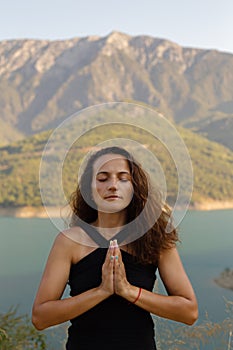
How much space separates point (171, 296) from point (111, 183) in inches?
12.0

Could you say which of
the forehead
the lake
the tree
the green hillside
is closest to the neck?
the forehead

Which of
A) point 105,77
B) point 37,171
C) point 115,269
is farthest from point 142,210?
point 105,77

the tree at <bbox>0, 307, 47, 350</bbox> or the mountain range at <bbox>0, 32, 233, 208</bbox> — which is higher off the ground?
the mountain range at <bbox>0, 32, 233, 208</bbox>

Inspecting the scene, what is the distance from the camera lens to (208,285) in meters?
24.5

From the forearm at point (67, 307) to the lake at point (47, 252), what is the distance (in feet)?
57.2

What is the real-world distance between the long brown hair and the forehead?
0.04 feet

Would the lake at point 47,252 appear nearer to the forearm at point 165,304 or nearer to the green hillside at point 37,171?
the green hillside at point 37,171

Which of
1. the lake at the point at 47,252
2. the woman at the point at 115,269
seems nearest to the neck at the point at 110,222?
the woman at the point at 115,269

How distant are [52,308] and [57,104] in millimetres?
140526

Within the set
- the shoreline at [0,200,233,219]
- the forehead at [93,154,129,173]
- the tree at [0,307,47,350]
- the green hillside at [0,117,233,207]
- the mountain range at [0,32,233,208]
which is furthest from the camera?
the mountain range at [0,32,233,208]

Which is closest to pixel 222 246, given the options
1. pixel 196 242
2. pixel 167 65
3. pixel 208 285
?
pixel 196 242

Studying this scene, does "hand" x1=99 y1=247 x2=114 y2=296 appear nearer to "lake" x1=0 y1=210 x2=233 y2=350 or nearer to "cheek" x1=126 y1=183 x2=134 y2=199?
"cheek" x1=126 y1=183 x2=134 y2=199

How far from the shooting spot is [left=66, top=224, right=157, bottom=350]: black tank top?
3.87 ft

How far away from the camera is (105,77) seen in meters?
145
